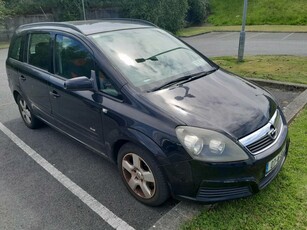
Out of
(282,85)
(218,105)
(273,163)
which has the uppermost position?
(218,105)

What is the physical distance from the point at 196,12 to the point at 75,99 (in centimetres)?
2460

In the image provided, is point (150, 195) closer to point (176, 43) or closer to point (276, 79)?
point (176, 43)

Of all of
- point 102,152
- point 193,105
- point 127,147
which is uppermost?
point 193,105

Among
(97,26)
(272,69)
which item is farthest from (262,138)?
(272,69)

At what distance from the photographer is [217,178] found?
215cm

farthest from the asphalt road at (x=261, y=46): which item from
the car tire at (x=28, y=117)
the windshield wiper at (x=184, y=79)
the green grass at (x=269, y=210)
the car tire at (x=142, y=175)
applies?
the car tire at (x=142, y=175)

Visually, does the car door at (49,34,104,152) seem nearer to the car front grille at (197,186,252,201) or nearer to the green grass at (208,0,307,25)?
the car front grille at (197,186,252,201)

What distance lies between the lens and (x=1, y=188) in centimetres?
300

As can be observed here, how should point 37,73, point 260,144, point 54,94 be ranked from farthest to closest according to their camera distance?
1. point 37,73
2. point 54,94
3. point 260,144

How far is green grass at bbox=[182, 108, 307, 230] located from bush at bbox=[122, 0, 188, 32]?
1757 cm

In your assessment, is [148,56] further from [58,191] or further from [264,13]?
[264,13]

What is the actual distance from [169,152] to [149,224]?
0.71m

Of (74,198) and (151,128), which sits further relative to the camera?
(74,198)

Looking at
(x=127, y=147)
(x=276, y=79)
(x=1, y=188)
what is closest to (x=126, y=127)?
(x=127, y=147)
